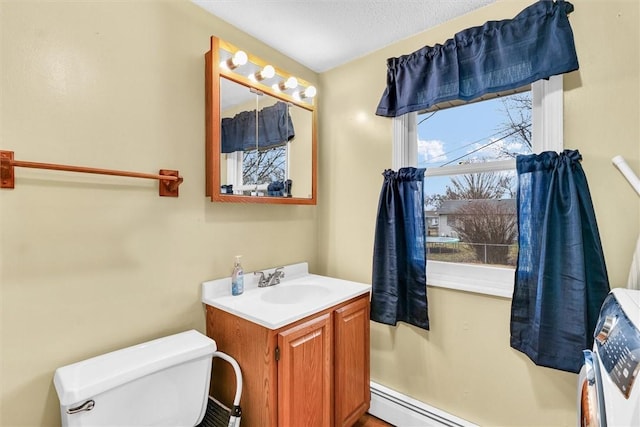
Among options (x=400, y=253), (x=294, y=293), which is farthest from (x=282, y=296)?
(x=400, y=253)

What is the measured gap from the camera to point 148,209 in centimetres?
135

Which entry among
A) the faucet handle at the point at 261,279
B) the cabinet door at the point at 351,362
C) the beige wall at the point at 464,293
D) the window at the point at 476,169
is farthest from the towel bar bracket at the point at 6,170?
the window at the point at 476,169

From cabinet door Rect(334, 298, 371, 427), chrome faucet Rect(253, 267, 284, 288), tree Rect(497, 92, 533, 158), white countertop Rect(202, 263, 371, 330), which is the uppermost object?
tree Rect(497, 92, 533, 158)

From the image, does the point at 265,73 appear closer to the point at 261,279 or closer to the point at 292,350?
the point at 261,279

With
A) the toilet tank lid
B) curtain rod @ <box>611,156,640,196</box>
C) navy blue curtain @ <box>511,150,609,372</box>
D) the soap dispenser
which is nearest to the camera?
the toilet tank lid

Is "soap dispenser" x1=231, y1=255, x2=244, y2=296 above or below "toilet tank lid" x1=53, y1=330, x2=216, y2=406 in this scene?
above

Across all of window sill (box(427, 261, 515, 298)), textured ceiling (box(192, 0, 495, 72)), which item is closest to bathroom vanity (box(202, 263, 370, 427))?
window sill (box(427, 261, 515, 298))

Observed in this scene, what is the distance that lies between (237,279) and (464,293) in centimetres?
126

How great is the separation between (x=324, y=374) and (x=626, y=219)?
151cm

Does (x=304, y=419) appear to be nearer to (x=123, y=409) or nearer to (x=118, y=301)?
(x=123, y=409)

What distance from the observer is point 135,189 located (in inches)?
51.6

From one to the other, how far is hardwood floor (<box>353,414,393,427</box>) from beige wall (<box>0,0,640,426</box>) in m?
0.26

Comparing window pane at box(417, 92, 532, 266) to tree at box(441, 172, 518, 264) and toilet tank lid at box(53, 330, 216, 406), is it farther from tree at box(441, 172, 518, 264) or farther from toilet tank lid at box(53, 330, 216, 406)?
toilet tank lid at box(53, 330, 216, 406)

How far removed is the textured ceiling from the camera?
1531mm
